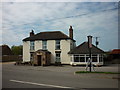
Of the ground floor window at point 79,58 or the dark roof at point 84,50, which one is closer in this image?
the dark roof at point 84,50

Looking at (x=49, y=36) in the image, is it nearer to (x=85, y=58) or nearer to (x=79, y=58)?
(x=79, y=58)

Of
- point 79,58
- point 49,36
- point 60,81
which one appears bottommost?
point 60,81

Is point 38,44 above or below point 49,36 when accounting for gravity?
below

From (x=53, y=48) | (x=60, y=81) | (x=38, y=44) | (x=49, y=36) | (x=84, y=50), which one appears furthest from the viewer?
(x=49, y=36)

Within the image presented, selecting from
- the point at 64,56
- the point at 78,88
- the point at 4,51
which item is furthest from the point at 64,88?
the point at 4,51

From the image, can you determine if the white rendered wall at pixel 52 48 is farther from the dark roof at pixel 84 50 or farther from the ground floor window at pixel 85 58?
the ground floor window at pixel 85 58

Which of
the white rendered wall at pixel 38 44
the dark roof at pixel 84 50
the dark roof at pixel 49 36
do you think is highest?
the dark roof at pixel 49 36

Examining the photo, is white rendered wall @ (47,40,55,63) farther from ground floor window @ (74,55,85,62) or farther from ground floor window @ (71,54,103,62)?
ground floor window @ (74,55,85,62)

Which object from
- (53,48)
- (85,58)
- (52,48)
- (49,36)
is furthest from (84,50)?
(49,36)

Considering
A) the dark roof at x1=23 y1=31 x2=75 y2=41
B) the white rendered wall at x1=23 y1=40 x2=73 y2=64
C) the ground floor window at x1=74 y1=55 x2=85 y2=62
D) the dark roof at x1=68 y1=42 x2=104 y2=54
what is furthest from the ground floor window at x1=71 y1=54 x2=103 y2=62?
the dark roof at x1=23 y1=31 x2=75 y2=41

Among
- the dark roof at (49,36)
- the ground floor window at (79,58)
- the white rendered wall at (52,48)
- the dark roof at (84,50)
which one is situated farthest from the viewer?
the dark roof at (49,36)

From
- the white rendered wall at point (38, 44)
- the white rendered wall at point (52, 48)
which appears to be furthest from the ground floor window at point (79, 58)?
the white rendered wall at point (38, 44)

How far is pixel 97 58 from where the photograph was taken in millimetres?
32844

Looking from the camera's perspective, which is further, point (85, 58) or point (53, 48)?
point (53, 48)
